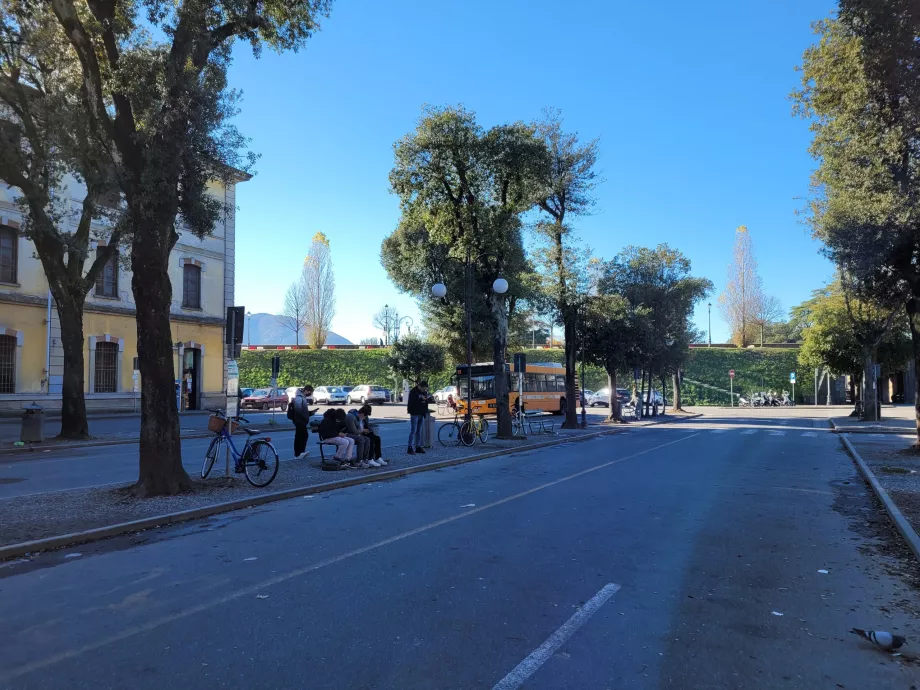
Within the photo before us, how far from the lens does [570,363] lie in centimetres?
2630

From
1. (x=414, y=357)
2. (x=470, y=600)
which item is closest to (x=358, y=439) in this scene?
(x=470, y=600)

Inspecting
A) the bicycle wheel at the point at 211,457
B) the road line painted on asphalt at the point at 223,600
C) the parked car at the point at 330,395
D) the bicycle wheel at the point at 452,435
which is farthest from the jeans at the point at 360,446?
the parked car at the point at 330,395

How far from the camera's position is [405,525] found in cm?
752

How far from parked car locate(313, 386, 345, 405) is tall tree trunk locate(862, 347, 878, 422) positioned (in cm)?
3919

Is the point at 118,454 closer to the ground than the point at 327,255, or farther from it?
closer to the ground

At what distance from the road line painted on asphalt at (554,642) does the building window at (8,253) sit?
97.9 feet

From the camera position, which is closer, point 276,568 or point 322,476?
point 276,568

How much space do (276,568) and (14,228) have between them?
28.0m

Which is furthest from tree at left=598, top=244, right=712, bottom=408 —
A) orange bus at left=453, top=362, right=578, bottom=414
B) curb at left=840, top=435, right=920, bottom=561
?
curb at left=840, top=435, right=920, bottom=561

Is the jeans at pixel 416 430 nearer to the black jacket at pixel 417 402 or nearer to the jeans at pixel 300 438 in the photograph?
the black jacket at pixel 417 402

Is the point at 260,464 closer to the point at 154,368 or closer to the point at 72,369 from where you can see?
the point at 154,368

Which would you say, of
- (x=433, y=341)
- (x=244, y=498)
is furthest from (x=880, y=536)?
(x=433, y=341)

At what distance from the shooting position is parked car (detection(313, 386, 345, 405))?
5506cm

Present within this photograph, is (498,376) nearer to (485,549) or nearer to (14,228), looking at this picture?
(485,549)
